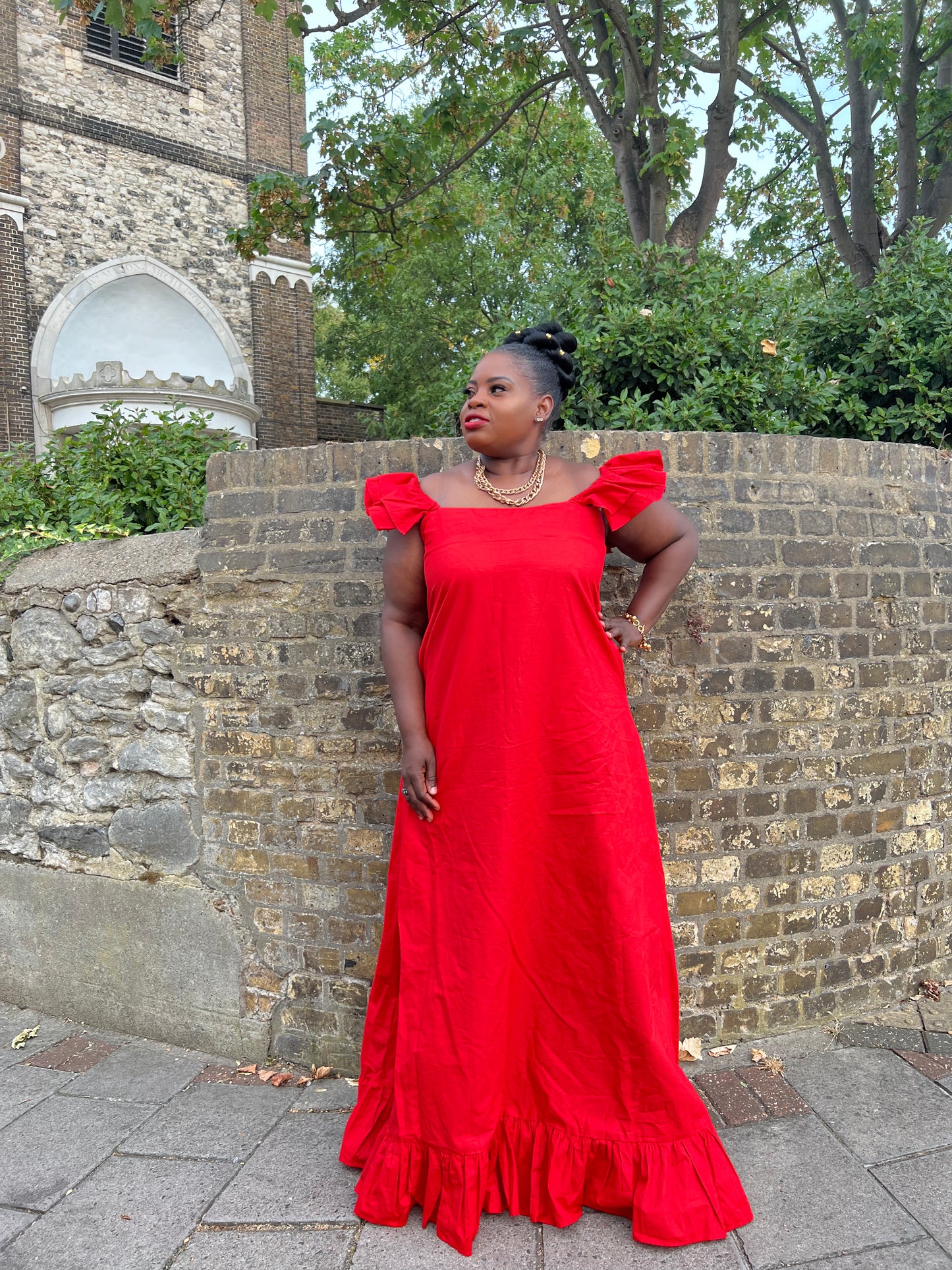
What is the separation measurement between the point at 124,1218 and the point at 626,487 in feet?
7.72

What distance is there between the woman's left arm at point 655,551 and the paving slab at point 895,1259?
1.56 metres

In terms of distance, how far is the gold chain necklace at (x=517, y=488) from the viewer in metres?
2.38

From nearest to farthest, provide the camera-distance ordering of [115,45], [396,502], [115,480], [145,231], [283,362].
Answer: [396,502], [115,480], [115,45], [145,231], [283,362]

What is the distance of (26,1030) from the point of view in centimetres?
364

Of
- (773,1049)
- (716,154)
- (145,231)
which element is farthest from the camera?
(145,231)

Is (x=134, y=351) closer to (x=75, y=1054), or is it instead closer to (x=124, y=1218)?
(x=75, y=1054)

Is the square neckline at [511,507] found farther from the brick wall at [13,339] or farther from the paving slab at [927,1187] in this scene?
the brick wall at [13,339]

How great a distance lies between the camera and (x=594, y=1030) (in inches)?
93.2

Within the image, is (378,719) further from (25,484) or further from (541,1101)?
(25,484)

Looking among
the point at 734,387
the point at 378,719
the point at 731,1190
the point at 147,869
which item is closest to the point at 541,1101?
the point at 731,1190

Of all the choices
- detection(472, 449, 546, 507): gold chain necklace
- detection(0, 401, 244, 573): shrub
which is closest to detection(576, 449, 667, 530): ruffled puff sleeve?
detection(472, 449, 546, 507): gold chain necklace

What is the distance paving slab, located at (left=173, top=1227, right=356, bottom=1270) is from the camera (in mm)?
2195

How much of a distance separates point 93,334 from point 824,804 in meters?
14.3

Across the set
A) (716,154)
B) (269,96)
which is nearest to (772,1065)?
(716,154)
